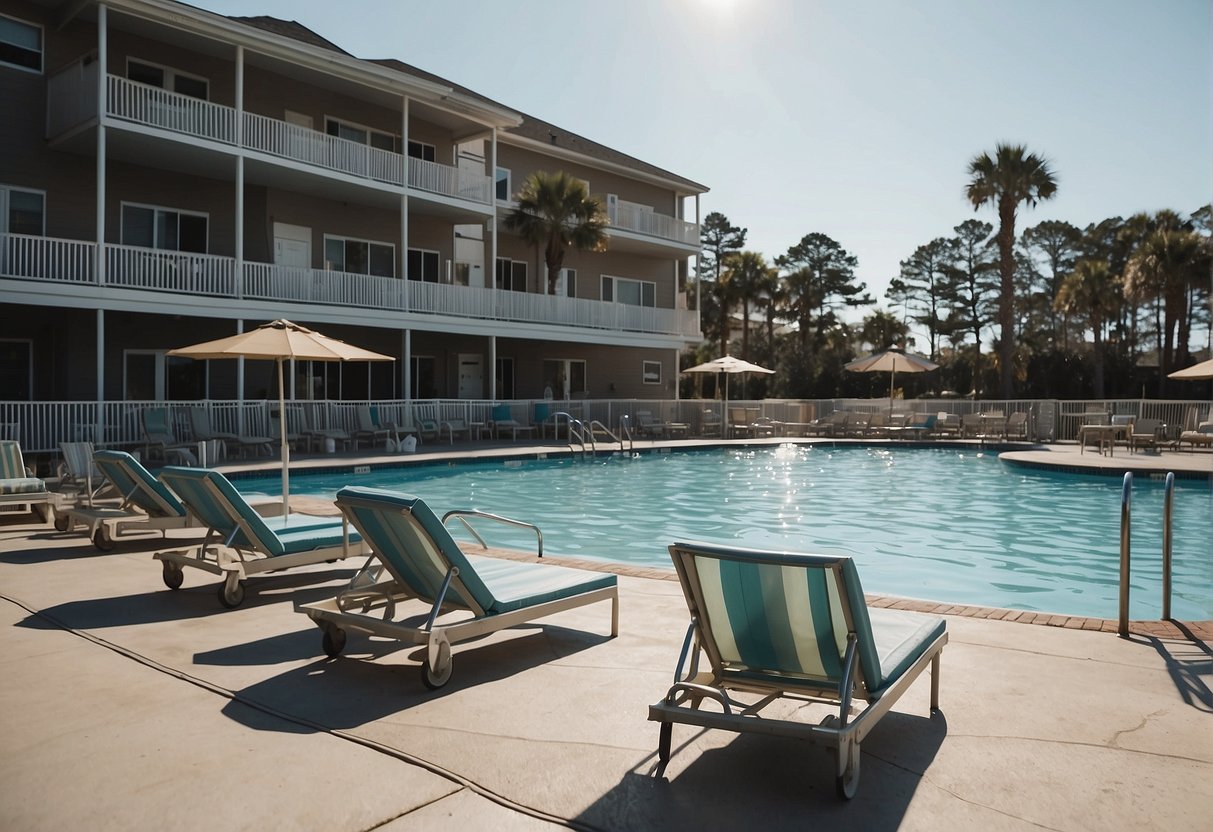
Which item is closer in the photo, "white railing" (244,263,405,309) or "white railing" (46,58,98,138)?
"white railing" (46,58,98,138)

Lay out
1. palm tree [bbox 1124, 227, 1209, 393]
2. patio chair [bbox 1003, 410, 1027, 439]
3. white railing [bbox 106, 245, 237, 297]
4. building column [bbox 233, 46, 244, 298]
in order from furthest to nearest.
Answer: palm tree [bbox 1124, 227, 1209, 393]
patio chair [bbox 1003, 410, 1027, 439]
building column [bbox 233, 46, 244, 298]
white railing [bbox 106, 245, 237, 297]

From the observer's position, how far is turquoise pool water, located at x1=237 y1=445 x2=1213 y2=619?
9.42 m

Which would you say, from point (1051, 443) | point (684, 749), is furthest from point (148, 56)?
point (1051, 443)

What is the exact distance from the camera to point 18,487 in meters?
9.68

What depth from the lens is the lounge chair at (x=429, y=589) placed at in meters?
4.39

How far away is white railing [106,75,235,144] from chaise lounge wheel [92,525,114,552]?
498 inches

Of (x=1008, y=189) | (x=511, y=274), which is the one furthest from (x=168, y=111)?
(x=1008, y=189)

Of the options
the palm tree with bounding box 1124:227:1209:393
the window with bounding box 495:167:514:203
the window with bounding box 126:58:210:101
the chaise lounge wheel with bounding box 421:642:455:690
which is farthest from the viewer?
the palm tree with bounding box 1124:227:1209:393

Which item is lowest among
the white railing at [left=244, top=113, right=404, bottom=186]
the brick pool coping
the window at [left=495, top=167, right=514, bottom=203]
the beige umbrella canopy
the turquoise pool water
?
the turquoise pool water

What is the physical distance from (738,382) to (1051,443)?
23580 millimetres

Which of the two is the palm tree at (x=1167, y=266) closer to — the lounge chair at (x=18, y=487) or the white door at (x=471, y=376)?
the white door at (x=471, y=376)

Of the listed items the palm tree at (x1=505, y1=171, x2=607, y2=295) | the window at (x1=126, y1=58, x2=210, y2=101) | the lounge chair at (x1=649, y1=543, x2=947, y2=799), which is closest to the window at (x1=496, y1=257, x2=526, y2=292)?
the palm tree at (x1=505, y1=171, x2=607, y2=295)

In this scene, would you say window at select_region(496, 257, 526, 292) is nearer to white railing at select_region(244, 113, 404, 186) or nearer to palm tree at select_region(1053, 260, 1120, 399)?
white railing at select_region(244, 113, 404, 186)

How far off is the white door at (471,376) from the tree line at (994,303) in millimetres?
14484
